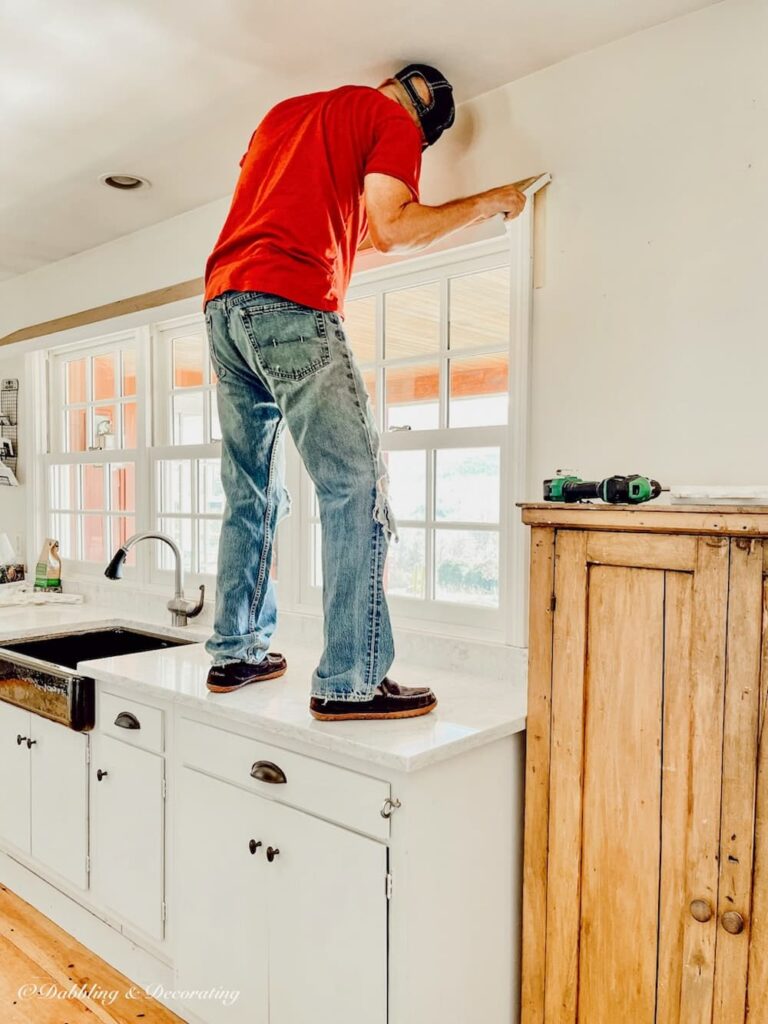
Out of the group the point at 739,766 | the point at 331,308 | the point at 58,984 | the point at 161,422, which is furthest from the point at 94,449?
the point at 739,766

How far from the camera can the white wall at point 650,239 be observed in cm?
172

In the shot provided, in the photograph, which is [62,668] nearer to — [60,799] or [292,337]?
[60,799]

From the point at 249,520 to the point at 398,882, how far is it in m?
0.93

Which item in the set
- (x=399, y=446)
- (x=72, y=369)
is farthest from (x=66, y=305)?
(x=399, y=446)

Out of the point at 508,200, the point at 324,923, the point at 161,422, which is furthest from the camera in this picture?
the point at 161,422

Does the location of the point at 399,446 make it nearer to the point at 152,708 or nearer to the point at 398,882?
the point at 152,708

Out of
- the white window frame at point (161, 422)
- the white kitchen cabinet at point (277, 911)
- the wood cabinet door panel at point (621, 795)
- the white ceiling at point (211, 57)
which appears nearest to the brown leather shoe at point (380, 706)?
the white kitchen cabinet at point (277, 911)

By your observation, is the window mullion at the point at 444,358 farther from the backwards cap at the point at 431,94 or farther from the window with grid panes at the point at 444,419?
the backwards cap at the point at 431,94

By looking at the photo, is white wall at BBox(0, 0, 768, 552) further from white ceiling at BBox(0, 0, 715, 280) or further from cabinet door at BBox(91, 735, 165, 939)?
cabinet door at BBox(91, 735, 165, 939)

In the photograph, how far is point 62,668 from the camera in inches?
95.2

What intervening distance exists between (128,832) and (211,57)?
209 centimetres

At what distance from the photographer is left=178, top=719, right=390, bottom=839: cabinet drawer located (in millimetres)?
1587

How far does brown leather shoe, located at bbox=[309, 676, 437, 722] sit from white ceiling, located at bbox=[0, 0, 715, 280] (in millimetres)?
1521

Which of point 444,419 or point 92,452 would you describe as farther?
point 92,452
